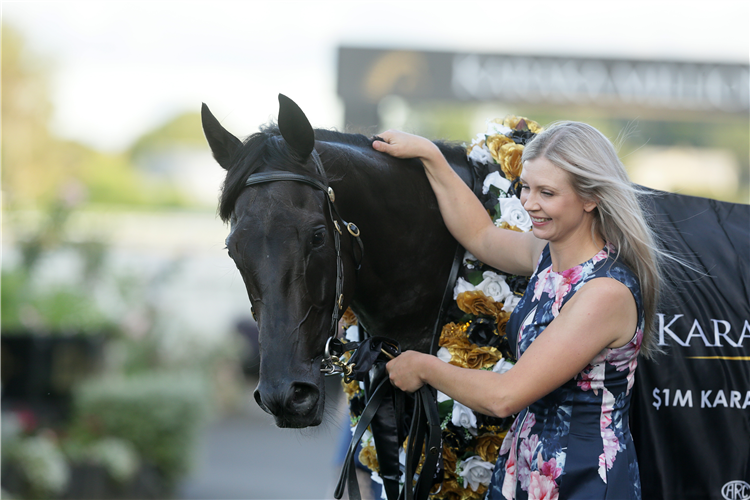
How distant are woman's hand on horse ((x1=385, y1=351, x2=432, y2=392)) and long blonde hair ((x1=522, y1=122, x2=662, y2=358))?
24.7 inches

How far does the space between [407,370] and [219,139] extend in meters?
0.91

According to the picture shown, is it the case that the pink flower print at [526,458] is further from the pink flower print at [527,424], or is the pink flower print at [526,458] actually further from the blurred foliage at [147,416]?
the blurred foliage at [147,416]

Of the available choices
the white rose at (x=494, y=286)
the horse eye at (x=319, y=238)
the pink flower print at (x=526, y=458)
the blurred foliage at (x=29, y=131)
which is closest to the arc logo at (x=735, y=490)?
the pink flower print at (x=526, y=458)

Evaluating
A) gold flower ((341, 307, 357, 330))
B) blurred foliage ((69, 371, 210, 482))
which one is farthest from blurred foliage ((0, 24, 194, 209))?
gold flower ((341, 307, 357, 330))

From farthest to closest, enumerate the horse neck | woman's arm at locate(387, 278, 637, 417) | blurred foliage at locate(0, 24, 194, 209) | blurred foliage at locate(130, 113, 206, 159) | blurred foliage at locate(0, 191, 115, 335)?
blurred foliage at locate(130, 113, 206, 159)
blurred foliage at locate(0, 24, 194, 209)
blurred foliage at locate(0, 191, 115, 335)
the horse neck
woman's arm at locate(387, 278, 637, 417)

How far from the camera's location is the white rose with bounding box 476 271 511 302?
7.42 feet

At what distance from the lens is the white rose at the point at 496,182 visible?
237 cm

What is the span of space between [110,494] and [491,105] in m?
5.69

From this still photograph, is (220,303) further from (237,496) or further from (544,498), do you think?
(544,498)

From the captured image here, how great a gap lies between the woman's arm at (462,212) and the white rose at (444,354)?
328 millimetres

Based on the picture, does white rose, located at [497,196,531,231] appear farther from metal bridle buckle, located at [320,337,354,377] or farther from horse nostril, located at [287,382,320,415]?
horse nostril, located at [287,382,320,415]

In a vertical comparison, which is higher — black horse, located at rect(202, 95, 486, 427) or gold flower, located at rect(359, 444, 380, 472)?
black horse, located at rect(202, 95, 486, 427)

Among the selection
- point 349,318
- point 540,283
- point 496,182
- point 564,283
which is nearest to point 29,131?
point 349,318

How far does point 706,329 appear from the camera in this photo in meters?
2.27
